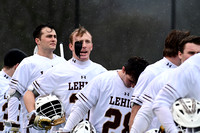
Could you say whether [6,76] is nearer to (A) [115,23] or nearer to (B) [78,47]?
(B) [78,47]

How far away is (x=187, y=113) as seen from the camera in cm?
477

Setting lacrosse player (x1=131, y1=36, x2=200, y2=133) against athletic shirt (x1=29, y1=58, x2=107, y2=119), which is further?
athletic shirt (x1=29, y1=58, x2=107, y2=119)

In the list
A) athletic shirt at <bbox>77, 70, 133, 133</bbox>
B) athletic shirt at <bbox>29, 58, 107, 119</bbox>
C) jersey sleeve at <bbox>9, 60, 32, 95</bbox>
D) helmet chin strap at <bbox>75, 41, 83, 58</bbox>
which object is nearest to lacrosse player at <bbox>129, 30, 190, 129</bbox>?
athletic shirt at <bbox>77, 70, 133, 133</bbox>

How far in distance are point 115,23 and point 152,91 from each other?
27.7 feet

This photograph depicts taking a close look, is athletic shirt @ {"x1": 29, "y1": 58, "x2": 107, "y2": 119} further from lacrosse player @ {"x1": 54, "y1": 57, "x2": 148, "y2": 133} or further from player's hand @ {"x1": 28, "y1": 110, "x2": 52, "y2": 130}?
lacrosse player @ {"x1": 54, "y1": 57, "x2": 148, "y2": 133}

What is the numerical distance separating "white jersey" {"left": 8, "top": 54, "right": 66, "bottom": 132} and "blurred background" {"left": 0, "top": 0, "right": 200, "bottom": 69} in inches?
209

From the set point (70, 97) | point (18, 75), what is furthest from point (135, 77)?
point (18, 75)

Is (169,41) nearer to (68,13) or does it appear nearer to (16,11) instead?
(68,13)

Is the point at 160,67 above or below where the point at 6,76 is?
above

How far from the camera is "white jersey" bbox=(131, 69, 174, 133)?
17.7 feet

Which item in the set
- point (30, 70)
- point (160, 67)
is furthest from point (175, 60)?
point (30, 70)

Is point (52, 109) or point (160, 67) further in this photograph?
point (52, 109)

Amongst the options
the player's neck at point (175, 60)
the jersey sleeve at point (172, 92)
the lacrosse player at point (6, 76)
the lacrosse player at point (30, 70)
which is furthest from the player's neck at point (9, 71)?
the jersey sleeve at point (172, 92)

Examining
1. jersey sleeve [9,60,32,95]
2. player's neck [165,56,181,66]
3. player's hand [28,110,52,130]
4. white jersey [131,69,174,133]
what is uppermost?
player's neck [165,56,181,66]
